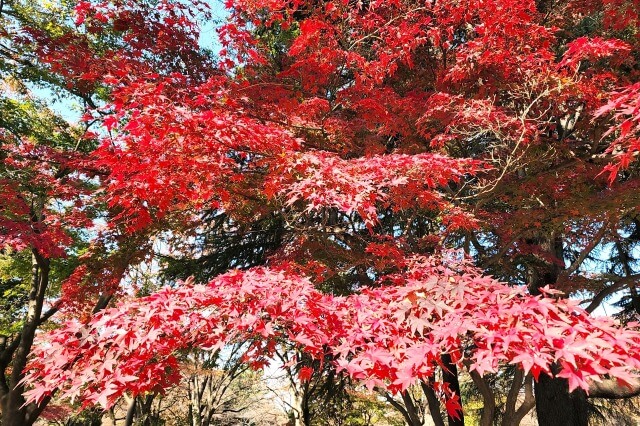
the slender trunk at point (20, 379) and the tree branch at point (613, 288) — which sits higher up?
the tree branch at point (613, 288)

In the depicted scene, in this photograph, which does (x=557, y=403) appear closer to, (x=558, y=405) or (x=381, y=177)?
(x=558, y=405)

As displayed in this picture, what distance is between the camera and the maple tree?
2.87 m

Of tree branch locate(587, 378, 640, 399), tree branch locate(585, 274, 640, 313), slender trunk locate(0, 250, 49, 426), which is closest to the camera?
slender trunk locate(0, 250, 49, 426)

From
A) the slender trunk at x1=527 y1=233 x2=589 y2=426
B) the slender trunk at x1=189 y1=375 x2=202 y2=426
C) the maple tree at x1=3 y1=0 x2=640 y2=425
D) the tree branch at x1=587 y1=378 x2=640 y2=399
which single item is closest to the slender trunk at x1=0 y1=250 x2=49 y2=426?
the maple tree at x1=3 y1=0 x2=640 y2=425

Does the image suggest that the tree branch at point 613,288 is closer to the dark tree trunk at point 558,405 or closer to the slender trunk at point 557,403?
the slender trunk at point 557,403

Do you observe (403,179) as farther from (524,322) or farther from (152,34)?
(152,34)

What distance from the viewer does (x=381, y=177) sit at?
4465mm

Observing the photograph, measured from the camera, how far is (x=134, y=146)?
459 centimetres

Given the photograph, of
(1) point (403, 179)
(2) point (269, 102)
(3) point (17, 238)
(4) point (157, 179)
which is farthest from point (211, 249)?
(1) point (403, 179)

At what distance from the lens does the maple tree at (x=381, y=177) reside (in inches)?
113

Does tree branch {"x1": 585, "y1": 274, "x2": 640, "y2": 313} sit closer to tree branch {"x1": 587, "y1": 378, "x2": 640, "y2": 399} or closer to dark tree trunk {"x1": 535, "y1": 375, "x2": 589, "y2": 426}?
dark tree trunk {"x1": 535, "y1": 375, "x2": 589, "y2": 426}

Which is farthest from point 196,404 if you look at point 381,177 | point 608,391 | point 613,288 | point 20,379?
point 381,177

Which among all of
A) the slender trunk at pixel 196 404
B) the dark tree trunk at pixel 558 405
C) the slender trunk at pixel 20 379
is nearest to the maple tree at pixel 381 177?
the dark tree trunk at pixel 558 405

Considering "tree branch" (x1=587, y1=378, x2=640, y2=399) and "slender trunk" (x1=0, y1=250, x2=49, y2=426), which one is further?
"tree branch" (x1=587, y1=378, x2=640, y2=399)
